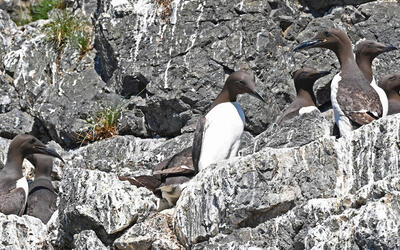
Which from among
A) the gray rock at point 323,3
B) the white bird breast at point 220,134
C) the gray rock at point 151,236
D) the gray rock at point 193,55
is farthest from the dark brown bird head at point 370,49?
the gray rock at point 151,236

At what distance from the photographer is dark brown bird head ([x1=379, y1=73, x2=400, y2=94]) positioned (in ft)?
35.2

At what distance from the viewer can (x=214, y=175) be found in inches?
311

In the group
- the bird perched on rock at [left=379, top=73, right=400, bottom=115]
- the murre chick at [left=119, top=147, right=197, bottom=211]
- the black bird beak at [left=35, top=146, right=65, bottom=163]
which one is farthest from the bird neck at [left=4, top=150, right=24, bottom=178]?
the bird perched on rock at [left=379, top=73, right=400, bottom=115]

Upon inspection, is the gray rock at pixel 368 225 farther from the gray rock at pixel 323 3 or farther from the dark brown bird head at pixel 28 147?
the gray rock at pixel 323 3

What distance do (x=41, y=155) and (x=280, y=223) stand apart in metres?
6.04

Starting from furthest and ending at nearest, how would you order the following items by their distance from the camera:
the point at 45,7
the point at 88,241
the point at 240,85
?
1. the point at 45,7
2. the point at 240,85
3. the point at 88,241

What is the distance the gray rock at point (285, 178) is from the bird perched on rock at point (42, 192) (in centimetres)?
381

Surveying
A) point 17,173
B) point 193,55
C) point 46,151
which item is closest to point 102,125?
point 46,151

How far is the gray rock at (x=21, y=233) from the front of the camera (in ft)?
29.2

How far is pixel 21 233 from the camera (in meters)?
9.09

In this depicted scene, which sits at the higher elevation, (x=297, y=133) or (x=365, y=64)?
(x=365, y=64)

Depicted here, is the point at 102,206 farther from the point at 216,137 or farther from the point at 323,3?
the point at 323,3

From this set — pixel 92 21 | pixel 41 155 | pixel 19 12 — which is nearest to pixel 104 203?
pixel 41 155

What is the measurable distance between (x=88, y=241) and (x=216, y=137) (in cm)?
199
